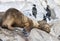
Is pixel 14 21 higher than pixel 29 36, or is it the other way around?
pixel 14 21

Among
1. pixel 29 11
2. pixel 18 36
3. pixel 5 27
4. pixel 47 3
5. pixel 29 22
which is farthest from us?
pixel 47 3

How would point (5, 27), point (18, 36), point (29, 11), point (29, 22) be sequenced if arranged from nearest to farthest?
point (18, 36) → point (5, 27) → point (29, 22) → point (29, 11)

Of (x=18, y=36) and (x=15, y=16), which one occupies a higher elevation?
(x=15, y=16)

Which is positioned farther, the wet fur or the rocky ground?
the wet fur

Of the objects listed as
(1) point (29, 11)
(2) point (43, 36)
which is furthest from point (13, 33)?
(1) point (29, 11)

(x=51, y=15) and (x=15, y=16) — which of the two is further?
(x=51, y=15)

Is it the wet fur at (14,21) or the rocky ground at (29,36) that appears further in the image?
the wet fur at (14,21)

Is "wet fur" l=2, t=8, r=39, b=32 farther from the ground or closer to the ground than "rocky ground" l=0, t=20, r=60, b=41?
farther from the ground

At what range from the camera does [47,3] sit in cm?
378

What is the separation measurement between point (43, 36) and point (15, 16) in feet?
1.41

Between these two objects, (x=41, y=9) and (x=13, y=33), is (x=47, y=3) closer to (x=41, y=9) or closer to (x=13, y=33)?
(x=41, y=9)

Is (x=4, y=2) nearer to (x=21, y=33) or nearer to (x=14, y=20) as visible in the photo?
(x=14, y=20)

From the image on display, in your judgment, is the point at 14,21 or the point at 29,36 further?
the point at 14,21

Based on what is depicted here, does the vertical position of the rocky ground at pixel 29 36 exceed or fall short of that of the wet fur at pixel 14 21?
it falls short
